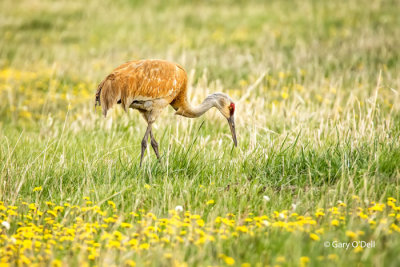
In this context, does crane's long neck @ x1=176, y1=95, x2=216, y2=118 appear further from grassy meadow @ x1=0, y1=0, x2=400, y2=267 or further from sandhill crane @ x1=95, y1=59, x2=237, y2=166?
grassy meadow @ x1=0, y1=0, x2=400, y2=267

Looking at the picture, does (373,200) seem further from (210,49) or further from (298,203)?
(210,49)

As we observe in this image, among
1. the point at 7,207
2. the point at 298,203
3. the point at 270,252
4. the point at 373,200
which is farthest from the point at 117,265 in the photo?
the point at 373,200

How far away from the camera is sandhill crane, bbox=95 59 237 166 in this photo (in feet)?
17.8

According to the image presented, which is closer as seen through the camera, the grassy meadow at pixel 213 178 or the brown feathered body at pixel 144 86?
the grassy meadow at pixel 213 178

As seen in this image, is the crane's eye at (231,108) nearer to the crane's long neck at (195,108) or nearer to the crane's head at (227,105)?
the crane's head at (227,105)

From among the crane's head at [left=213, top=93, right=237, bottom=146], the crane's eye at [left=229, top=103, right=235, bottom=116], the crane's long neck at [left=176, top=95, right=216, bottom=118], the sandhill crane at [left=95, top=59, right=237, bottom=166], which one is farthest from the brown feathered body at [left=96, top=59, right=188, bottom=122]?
the crane's eye at [left=229, top=103, right=235, bottom=116]

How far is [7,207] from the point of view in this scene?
4.19 meters

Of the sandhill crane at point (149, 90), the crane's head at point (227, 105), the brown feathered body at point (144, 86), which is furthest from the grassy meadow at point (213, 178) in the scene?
the brown feathered body at point (144, 86)

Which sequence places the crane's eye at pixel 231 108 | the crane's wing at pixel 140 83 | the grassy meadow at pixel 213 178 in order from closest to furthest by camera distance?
the grassy meadow at pixel 213 178 → the crane's wing at pixel 140 83 → the crane's eye at pixel 231 108

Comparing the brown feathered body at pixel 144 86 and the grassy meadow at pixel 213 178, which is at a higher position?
the brown feathered body at pixel 144 86

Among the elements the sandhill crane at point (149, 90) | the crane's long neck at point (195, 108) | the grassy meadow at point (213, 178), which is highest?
the sandhill crane at point (149, 90)

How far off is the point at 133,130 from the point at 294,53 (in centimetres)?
523

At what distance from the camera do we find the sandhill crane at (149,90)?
5.43 meters

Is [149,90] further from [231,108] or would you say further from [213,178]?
[213,178]
